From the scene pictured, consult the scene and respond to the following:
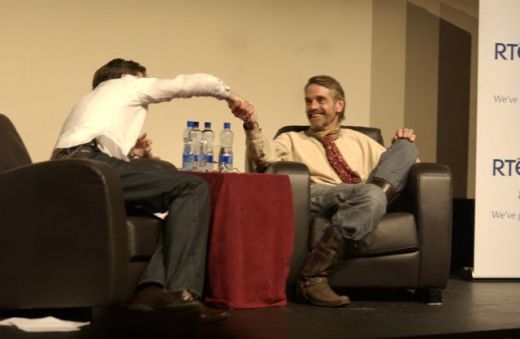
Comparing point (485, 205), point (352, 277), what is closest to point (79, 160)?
point (352, 277)

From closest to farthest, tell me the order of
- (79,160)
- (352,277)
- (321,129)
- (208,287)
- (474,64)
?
(79,160), (208,287), (352,277), (321,129), (474,64)

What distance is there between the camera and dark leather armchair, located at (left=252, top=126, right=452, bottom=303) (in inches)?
142

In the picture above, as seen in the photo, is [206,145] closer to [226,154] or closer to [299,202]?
[226,154]

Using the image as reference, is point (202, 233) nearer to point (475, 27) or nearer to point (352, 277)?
point (352, 277)

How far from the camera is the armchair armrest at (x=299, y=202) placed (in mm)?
3568

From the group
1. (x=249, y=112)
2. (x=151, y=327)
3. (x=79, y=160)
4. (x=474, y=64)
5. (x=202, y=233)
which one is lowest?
(x=151, y=327)

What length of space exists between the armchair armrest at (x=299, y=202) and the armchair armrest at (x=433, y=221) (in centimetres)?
50

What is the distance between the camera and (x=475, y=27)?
18.6ft

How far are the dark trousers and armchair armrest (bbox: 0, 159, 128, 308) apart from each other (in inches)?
13.2

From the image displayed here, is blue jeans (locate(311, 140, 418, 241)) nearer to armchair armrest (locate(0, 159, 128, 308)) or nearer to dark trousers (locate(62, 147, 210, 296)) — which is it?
dark trousers (locate(62, 147, 210, 296))

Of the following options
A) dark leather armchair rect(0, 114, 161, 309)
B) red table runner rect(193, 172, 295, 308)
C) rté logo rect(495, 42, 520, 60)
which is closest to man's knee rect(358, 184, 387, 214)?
red table runner rect(193, 172, 295, 308)

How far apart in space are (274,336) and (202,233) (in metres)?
0.53

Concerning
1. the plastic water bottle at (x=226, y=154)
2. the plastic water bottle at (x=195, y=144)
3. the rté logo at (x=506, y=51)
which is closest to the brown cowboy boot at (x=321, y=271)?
the plastic water bottle at (x=226, y=154)

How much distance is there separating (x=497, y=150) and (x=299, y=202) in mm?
1643
